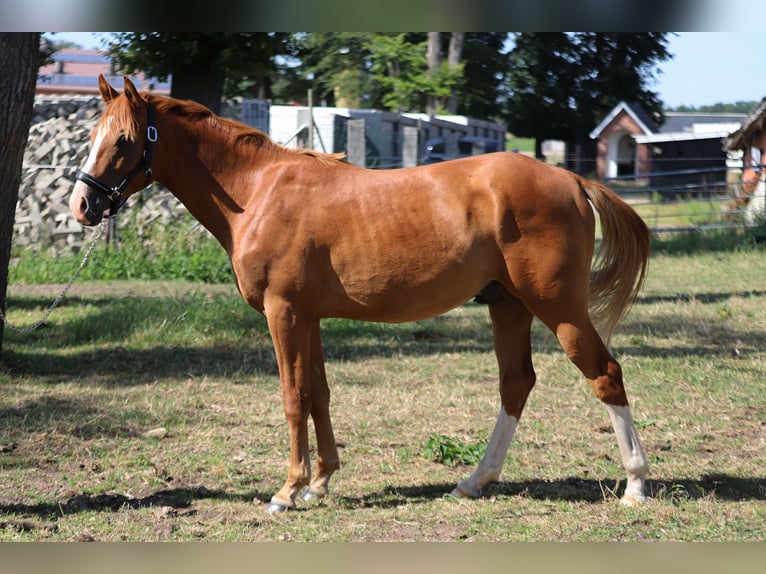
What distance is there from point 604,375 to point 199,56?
331 inches

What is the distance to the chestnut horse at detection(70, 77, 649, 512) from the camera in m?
4.70

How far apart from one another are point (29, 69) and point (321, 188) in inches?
153

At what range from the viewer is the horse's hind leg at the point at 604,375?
15.5 ft

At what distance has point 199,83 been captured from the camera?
39.4ft

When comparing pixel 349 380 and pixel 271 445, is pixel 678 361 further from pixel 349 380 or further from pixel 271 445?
pixel 271 445

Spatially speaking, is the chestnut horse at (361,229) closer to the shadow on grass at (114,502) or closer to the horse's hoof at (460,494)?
the horse's hoof at (460,494)

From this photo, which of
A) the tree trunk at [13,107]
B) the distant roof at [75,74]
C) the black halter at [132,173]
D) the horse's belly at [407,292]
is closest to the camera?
the black halter at [132,173]

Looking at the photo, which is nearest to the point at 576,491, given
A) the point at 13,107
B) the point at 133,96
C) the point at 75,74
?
the point at 133,96

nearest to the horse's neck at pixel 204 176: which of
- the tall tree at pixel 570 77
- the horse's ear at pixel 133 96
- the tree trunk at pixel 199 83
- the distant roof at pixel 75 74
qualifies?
the horse's ear at pixel 133 96

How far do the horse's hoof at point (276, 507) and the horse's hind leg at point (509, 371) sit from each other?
3.30ft

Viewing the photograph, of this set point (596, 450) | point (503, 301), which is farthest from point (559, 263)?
point (596, 450)

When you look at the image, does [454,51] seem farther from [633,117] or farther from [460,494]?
[460,494]

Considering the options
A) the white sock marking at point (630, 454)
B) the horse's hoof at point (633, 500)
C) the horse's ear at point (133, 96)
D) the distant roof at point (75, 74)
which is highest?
the distant roof at point (75, 74)

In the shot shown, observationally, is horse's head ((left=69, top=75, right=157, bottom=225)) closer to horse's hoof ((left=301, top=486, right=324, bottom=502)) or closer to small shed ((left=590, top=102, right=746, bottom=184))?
horse's hoof ((left=301, top=486, right=324, bottom=502))
